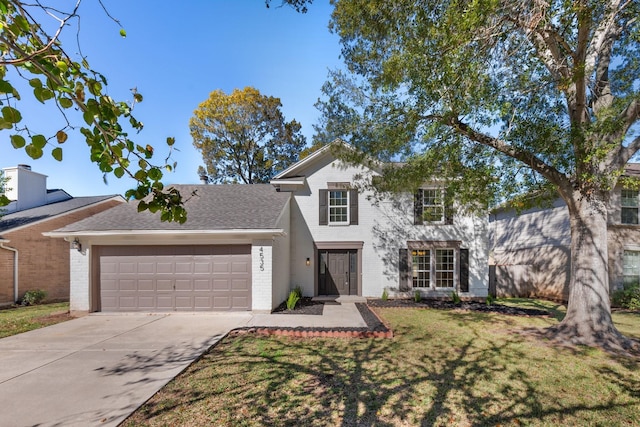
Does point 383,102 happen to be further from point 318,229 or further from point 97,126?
point 97,126

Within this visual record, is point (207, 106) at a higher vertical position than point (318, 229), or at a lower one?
higher

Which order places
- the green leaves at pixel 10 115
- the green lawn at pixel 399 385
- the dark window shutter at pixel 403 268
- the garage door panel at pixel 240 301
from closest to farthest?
the green leaves at pixel 10 115, the green lawn at pixel 399 385, the garage door panel at pixel 240 301, the dark window shutter at pixel 403 268

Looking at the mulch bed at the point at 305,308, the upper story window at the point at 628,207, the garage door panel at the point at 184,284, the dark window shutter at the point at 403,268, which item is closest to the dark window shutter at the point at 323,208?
the mulch bed at the point at 305,308

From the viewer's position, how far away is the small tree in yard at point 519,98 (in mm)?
5898

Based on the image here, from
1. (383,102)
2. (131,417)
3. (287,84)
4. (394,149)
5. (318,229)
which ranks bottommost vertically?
(131,417)

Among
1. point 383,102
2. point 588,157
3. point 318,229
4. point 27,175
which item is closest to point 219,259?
point 318,229

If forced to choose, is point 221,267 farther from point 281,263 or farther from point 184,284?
point 281,263

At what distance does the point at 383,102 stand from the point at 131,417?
825 cm

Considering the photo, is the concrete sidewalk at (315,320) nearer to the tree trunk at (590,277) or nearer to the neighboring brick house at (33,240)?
the tree trunk at (590,277)

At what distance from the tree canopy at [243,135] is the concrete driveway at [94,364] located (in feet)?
52.8

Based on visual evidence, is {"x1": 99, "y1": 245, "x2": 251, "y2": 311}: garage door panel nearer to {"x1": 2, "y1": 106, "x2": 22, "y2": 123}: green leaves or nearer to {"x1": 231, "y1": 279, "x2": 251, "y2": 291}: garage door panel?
{"x1": 231, "y1": 279, "x2": 251, "y2": 291}: garage door panel

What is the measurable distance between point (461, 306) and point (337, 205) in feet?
21.0

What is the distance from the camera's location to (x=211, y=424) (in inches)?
145

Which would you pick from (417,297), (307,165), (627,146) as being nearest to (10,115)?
(627,146)
